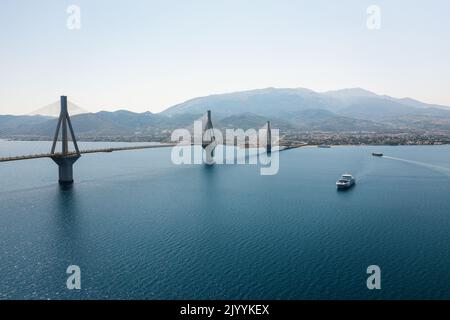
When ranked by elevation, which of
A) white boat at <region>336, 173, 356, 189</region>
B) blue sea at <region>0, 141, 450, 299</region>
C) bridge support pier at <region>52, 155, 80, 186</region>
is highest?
bridge support pier at <region>52, 155, 80, 186</region>

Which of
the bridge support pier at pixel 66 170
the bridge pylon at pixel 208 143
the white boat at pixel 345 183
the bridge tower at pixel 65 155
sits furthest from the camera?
the bridge pylon at pixel 208 143

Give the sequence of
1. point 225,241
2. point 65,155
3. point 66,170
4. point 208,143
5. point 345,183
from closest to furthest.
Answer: point 225,241 → point 65,155 → point 345,183 → point 66,170 → point 208,143

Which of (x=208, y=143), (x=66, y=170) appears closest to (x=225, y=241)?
(x=66, y=170)

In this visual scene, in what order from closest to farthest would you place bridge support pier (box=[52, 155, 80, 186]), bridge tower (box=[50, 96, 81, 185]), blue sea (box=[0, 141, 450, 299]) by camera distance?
blue sea (box=[0, 141, 450, 299]), bridge tower (box=[50, 96, 81, 185]), bridge support pier (box=[52, 155, 80, 186])

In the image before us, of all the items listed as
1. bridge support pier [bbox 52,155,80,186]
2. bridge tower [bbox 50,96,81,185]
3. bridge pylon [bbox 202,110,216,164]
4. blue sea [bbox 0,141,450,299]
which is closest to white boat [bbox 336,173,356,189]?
blue sea [bbox 0,141,450,299]

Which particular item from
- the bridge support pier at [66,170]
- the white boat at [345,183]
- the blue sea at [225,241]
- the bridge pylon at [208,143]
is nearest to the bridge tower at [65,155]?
the bridge support pier at [66,170]

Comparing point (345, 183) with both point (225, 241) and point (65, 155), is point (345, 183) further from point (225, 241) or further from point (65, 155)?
point (65, 155)

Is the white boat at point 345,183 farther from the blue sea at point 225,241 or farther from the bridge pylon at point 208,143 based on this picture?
the bridge pylon at point 208,143

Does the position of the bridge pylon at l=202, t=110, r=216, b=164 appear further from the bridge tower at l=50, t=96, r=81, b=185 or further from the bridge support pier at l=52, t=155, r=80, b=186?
the bridge tower at l=50, t=96, r=81, b=185
